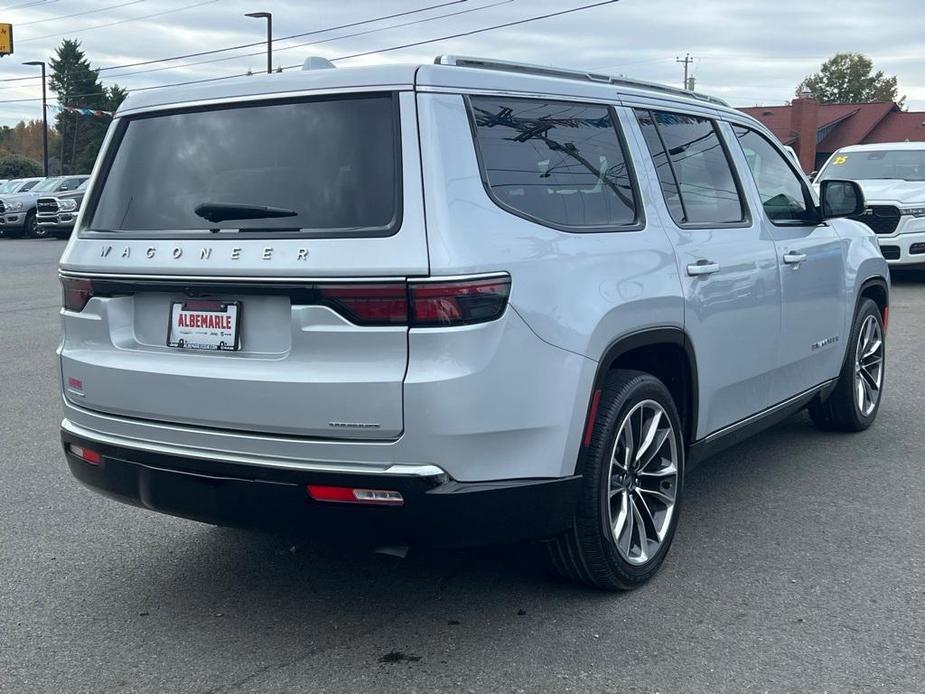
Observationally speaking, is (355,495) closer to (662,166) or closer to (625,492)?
(625,492)

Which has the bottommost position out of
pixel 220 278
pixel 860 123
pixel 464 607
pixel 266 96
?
pixel 464 607

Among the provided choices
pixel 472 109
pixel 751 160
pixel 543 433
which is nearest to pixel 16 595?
pixel 543 433

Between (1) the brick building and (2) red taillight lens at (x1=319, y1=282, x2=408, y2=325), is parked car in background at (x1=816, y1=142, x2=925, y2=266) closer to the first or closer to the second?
(2) red taillight lens at (x1=319, y1=282, x2=408, y2=325)

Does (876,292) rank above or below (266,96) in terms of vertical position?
below

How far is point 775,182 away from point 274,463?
331 centimetres

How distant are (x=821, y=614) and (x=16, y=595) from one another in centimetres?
300

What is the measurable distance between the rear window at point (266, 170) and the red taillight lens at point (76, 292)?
214 mm

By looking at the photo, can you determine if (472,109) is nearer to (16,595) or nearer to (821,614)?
(821,614)

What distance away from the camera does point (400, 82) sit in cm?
349

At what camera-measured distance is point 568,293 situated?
12.0 ft

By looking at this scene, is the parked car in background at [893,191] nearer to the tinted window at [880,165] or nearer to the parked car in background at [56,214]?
the tinted window at [880,165]

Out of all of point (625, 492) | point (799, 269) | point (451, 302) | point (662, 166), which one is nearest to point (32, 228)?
point (799, 269)

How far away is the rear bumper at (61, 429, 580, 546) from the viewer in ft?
11.1

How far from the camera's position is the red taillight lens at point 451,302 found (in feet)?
10.8
